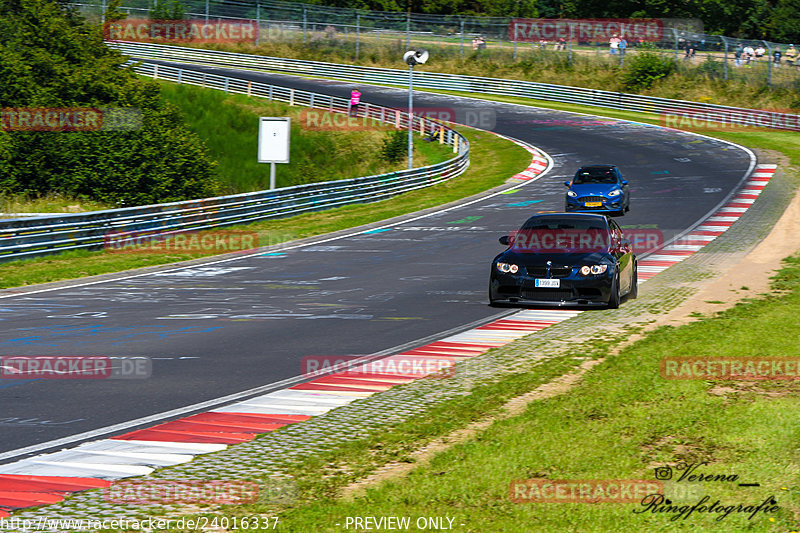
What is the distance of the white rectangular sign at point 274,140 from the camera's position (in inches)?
1217

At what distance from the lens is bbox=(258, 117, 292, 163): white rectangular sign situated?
1217 inches

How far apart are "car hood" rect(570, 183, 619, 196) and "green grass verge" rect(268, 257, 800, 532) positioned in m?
17.1

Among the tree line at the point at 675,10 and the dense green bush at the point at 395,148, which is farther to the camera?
the tree line at the point at 675,10

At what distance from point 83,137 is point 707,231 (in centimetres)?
2518

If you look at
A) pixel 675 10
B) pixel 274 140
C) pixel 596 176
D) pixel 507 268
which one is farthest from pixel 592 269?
pixel 675 10

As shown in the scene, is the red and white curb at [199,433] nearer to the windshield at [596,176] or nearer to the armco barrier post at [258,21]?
the windshield at [596,176]

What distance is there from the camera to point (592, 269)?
1468cm

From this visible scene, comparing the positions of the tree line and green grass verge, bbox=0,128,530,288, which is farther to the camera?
the tree line

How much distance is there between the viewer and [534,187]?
35.5 metres

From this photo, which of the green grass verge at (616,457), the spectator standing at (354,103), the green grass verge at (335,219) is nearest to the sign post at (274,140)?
the green grass verge at (335,219)

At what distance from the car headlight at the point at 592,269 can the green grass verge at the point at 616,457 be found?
391 centimetres

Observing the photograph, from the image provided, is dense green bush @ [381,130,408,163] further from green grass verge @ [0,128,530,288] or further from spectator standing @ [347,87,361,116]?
spectator standing @ [347,87,361,116]

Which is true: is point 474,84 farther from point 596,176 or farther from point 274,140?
point 596,176

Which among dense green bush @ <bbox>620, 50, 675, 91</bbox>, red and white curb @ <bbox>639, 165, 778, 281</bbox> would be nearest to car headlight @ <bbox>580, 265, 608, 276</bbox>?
red and white curb @ <bbox>639, 165, 778, 281</bbox>
